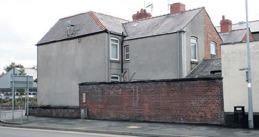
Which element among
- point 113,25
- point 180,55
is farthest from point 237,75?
point 113,25

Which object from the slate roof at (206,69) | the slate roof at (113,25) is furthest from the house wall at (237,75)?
the slate roof at (113,25)

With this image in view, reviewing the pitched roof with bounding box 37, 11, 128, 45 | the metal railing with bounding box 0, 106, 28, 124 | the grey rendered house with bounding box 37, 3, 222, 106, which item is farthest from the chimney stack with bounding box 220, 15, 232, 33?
the metal railing with bounding box 0, 106, 28, 124

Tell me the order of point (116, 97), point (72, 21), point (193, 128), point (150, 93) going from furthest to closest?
point (72, 21)
point (116, 97)
point (150, 93)
point (193, 128)

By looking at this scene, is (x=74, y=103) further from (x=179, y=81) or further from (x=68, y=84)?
(x=179, y=81)

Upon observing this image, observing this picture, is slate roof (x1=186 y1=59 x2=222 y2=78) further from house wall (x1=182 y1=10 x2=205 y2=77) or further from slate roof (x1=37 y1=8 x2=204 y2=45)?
slate roof (x1=37 y1=8 x2=204 y2=45)

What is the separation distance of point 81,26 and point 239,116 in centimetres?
1743

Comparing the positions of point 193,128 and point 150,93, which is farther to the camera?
point 150,93

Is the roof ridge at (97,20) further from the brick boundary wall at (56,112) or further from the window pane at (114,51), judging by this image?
the brick boundary wall at (56,112)

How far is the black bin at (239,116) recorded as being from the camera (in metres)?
16.7

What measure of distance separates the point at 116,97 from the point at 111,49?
637cm

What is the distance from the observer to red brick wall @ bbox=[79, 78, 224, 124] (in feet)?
60.2

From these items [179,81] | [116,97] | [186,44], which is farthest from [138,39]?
[179,81]

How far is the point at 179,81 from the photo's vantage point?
1950 cm

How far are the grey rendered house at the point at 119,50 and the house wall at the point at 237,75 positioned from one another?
732 cm
